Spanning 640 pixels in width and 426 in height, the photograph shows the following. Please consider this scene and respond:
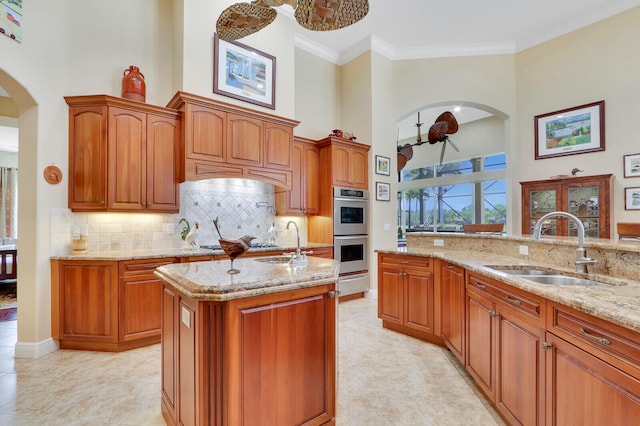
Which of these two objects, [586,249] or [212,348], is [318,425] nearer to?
[212,348]

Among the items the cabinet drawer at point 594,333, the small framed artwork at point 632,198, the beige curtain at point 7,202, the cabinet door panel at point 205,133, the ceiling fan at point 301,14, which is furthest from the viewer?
the beige curtain at point 7,202

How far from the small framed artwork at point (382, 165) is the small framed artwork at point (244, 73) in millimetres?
1925

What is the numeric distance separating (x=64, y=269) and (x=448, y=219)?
774cm

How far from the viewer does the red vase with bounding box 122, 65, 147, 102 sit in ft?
11.1

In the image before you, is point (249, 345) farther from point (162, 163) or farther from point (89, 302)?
point (162, 163)

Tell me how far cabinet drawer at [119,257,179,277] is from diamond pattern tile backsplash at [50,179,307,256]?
63 cm

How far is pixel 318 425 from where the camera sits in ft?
5.55

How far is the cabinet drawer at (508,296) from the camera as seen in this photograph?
5.01ft

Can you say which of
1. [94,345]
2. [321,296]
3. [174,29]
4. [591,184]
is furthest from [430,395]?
[174,29]

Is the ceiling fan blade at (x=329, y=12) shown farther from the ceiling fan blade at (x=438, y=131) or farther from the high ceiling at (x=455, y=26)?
the ceiling fan blade at (x=438, y=131)

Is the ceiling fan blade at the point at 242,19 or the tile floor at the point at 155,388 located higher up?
the ceiling fan blade at the point at 242,19

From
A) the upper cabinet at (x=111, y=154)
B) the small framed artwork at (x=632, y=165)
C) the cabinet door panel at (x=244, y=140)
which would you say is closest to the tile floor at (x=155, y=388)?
the upper cabinet at (x=111, y=154)

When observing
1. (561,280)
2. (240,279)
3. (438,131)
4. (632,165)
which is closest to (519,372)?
(561,280)

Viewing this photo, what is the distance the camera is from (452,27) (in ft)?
15.5
